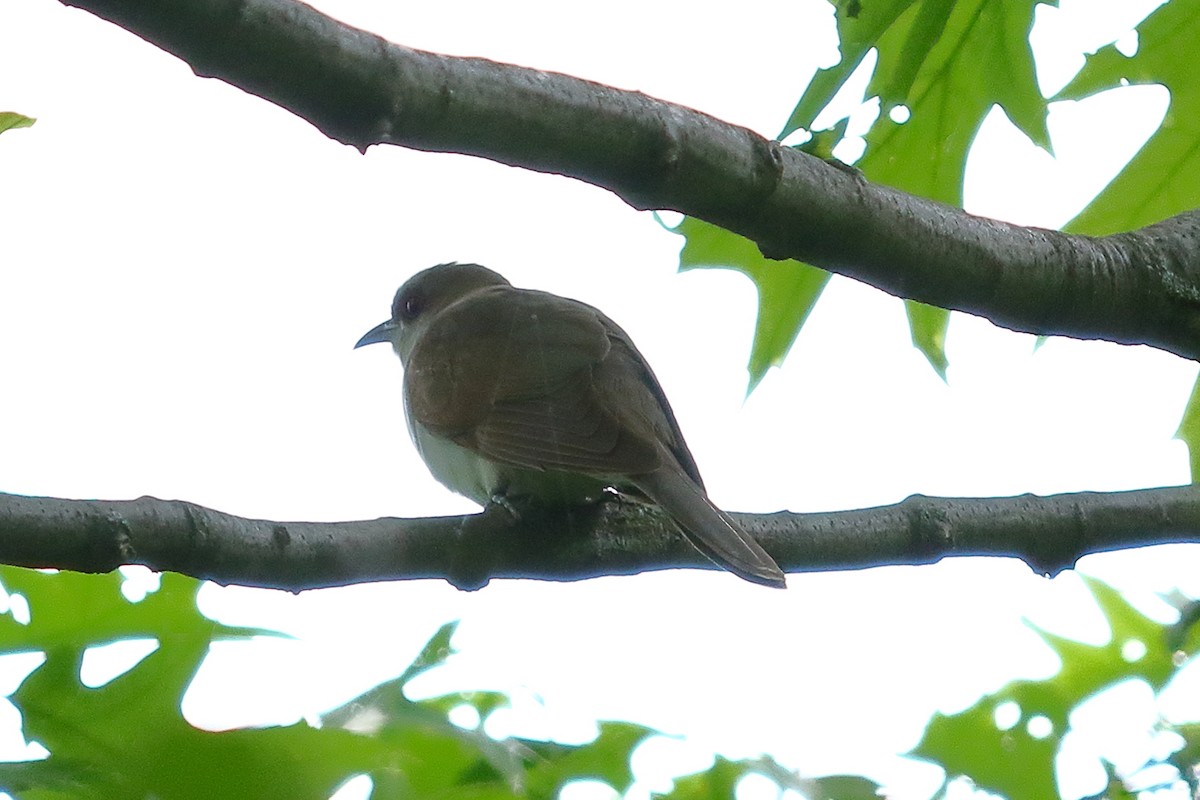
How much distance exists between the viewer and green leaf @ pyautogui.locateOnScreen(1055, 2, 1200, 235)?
124 inches

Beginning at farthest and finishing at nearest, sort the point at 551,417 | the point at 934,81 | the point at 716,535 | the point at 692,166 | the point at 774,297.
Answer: the point at 551,417
the point at 774,297
the point at 934,81
the point at 716,535
the point at 692,166

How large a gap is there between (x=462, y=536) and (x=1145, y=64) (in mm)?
1771

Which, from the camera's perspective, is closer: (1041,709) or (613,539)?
(613,539)

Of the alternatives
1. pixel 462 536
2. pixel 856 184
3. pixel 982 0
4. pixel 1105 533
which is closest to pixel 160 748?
pixel 462 536

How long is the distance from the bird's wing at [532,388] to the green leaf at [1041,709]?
1.05m

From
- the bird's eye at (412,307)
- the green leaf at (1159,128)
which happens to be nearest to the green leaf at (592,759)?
the green leaf at (1159,128)

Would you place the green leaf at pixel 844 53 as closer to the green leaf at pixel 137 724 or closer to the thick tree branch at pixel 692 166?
the thick tree branch at pixel 692 166

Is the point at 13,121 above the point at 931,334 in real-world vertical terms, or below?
below

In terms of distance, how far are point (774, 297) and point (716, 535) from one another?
0.87 m

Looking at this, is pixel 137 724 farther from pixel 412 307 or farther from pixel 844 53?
pixel 412 307

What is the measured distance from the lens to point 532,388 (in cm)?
403

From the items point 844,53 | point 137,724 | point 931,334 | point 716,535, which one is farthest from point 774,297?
point 137,724

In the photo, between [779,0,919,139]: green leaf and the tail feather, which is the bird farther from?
[779,0,919,139]: green leaf

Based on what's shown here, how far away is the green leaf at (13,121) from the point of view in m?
2.23
